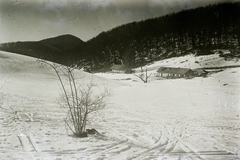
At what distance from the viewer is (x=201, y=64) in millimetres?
2812

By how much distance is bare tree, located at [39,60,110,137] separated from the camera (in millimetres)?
2697

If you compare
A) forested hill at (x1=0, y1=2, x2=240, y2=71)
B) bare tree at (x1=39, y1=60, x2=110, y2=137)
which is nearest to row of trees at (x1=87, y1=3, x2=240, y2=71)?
forested hill at (x1=0, y1=2, x2=240, y2=71)

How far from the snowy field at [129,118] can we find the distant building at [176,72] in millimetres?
59

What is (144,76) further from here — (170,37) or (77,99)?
(77,99)

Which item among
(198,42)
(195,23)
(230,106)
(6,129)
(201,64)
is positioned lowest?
(6,129)

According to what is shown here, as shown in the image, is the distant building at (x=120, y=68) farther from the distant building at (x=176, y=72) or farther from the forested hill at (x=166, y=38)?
the distant building at (x=176, y=72)

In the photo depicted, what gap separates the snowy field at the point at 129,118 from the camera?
102 inches

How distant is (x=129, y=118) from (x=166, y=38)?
89 centimetres

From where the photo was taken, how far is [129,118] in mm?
2793

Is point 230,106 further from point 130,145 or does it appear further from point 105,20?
point 105,20

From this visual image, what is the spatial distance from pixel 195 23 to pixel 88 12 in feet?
3.55

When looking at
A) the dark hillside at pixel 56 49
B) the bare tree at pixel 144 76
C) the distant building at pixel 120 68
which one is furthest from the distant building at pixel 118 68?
the dark hillside at pixel 56 49

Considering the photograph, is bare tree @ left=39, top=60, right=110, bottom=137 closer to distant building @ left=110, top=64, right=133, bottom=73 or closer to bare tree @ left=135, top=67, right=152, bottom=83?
distant building @ left=110, top=64, right=133, bottom=73

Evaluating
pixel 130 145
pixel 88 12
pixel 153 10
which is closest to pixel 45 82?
pixel 88 12
